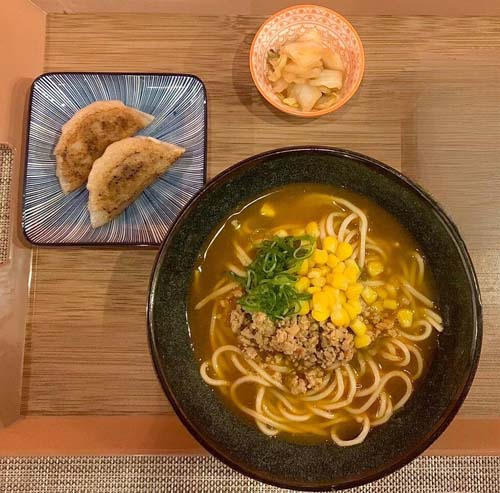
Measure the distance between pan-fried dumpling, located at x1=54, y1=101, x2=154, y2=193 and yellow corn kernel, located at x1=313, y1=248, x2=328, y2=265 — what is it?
778mm

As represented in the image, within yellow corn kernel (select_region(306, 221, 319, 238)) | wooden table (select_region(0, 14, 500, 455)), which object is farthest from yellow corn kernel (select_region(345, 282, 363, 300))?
wooden table (select_region(0, 14, 500, 455))

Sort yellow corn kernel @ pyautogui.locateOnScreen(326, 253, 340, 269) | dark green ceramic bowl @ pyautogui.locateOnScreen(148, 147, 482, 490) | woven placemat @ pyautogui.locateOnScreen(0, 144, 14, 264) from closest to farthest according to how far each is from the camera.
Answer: dark green ceramic bowl @ pyautogui.locateOnScreen(148, 147, 482, 490)
yellow corn kernel @ pyautogui.locateOnScreen(326, 253, 340, 269)
woven placemat @ pyautogui.locateOnScreen(0, 144, 14, 264)

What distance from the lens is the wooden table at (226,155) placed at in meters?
2.07

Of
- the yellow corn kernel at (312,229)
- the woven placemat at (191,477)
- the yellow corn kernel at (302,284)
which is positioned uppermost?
the yellow corn kernel at (312,229)

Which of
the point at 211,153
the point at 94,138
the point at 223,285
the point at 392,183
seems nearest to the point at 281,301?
the point at 223,285

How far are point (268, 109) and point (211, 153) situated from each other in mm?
263

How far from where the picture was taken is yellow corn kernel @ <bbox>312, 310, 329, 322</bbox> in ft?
5.99

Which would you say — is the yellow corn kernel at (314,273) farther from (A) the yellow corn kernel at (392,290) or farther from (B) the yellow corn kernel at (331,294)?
(A) the yellow corn kernel at (392,290)

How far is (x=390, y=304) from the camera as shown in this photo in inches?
76.5

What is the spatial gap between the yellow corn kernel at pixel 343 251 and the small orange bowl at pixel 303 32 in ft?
1.56

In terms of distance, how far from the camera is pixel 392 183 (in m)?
1.80

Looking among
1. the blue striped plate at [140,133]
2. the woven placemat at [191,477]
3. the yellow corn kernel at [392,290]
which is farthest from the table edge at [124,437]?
the blue striped plate at [140,133]

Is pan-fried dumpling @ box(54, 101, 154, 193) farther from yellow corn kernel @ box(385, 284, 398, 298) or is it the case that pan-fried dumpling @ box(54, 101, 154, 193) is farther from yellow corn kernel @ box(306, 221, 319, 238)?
yellow corn kernel @ box(385, 284, 398, 298)

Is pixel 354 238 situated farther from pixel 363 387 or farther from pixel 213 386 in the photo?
pixel 213 386
